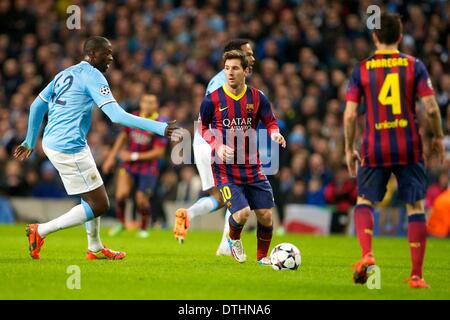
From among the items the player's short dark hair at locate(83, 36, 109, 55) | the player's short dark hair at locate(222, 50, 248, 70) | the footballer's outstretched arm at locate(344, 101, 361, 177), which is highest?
the player's short dark hair at locate(83, 36, 109, 55)

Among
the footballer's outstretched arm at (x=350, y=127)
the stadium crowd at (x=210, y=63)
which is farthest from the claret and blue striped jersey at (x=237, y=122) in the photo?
the stadium crowd at (x=210, y=63)

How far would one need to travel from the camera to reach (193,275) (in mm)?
8414

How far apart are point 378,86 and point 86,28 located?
1510 cm

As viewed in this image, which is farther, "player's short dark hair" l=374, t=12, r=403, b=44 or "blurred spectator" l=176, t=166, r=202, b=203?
"blurred spectator" l=176, t=166, r=202, b=203

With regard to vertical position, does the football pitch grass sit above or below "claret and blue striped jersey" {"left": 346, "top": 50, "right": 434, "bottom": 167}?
→ below

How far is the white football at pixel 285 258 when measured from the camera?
29.7 feet

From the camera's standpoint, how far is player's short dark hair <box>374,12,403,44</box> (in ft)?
24.8

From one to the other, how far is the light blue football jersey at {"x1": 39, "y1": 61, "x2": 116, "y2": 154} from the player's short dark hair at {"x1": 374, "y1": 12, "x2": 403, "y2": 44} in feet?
9.88

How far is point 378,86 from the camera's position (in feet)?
25.0

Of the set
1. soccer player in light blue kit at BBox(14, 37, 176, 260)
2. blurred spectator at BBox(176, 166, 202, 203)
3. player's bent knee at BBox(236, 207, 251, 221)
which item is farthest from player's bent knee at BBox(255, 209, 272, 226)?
blurred spectator at BBox(176, 166, 202, 203)

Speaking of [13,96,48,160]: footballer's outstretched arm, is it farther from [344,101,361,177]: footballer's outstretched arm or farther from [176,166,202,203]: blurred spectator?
[176,166,202,203]: blurred spectator

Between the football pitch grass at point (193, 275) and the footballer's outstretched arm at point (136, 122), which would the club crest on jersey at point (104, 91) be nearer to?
the footballer's outstretched arm at point (136, 122)

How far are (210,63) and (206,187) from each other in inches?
388

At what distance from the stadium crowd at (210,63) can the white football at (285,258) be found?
8.21 m
